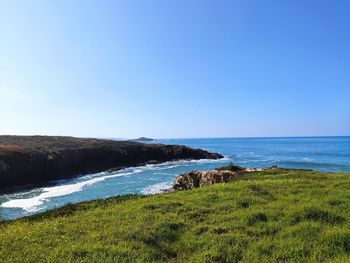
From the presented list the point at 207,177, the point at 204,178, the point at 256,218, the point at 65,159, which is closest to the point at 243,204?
the point at 256,218

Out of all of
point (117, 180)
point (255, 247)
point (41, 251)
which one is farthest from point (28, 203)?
point (255, 247)

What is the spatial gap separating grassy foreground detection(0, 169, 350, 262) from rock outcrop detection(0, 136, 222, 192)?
4343 cm

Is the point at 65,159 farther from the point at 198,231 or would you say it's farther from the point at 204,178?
the point at 198,231

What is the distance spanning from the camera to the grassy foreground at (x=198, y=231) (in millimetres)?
10625

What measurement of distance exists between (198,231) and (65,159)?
6865 cm

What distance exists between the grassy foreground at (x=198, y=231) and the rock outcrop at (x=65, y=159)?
43433 millimetres

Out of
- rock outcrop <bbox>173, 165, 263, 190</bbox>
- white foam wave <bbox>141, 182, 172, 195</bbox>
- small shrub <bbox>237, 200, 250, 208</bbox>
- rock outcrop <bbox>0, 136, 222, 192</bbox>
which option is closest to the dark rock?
rock outcrop <bbox>173, 165, 263, 190</bbox>

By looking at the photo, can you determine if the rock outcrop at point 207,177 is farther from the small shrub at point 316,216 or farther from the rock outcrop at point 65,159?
the rock outcrop at point 65,159

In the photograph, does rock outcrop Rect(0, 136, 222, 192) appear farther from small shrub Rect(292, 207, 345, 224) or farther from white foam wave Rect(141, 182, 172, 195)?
small shrub Rect(292, 207, 345, 224)

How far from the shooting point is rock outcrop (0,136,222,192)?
6019 centimetres

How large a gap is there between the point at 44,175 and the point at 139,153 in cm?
3879

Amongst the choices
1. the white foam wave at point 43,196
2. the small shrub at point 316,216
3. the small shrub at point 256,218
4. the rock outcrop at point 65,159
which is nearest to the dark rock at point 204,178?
the white foam wave at point 43,196

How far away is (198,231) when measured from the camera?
508 inches

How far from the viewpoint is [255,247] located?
11.1m
